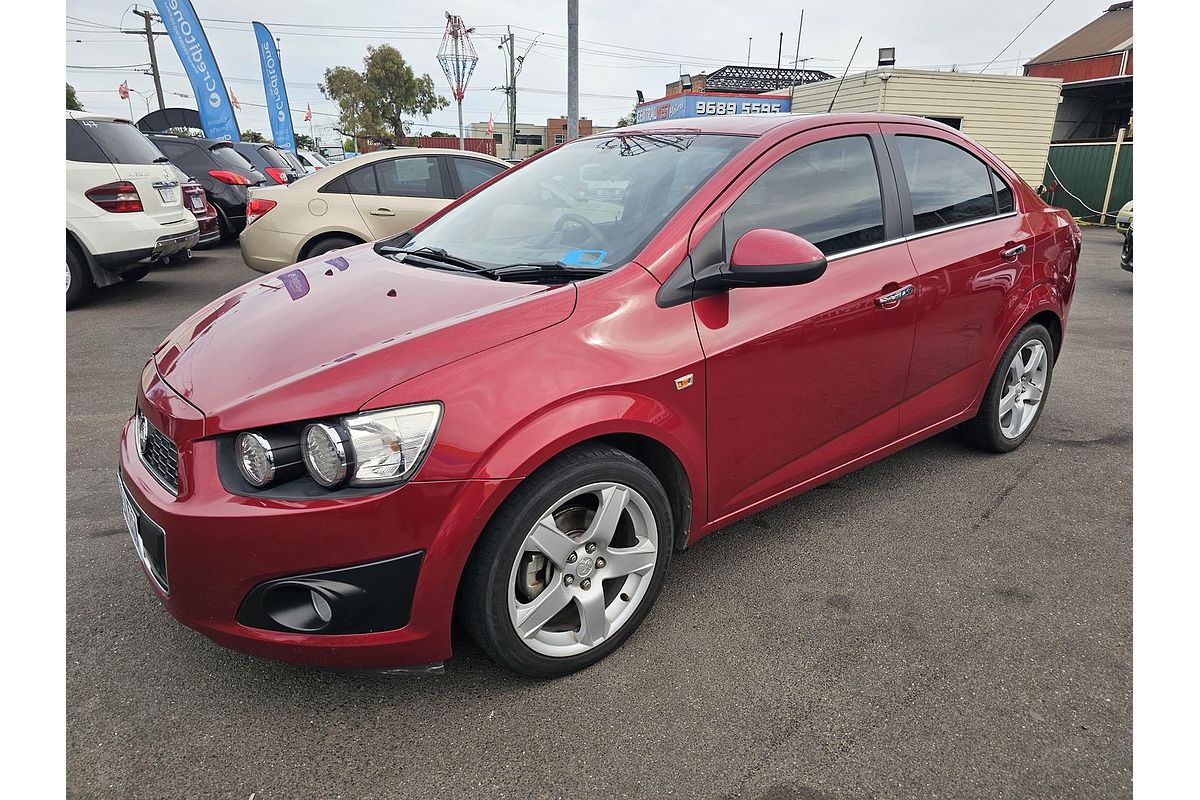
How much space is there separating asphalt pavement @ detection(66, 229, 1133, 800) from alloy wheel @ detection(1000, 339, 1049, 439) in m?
0.67

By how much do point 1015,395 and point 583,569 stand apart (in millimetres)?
2781

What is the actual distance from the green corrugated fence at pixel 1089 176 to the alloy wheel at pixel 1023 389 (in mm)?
16956

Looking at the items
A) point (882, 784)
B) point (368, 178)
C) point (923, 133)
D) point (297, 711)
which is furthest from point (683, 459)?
point (368, 178)

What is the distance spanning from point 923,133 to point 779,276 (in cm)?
163

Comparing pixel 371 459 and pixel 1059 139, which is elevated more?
pixel 1059 139

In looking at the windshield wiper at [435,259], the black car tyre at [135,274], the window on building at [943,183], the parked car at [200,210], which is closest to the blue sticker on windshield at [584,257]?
the windshield wiper at [435,259]

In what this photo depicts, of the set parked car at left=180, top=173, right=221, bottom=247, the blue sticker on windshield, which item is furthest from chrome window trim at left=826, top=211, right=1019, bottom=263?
parked car at left=180, top=173, right=221, bottom=247

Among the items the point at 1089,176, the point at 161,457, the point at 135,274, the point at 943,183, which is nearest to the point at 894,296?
the point at 943,183

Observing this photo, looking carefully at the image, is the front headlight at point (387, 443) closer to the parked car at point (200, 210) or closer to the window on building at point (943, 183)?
the window on building at point (943, 183)

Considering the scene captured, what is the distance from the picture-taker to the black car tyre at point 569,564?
79.3 inches

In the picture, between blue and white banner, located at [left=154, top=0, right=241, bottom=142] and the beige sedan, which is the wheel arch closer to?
the beige sedan

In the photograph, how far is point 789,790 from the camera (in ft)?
6.19

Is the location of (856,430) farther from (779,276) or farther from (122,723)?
(122,723)

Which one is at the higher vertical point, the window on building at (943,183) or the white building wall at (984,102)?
the white building wall at (984,102)
